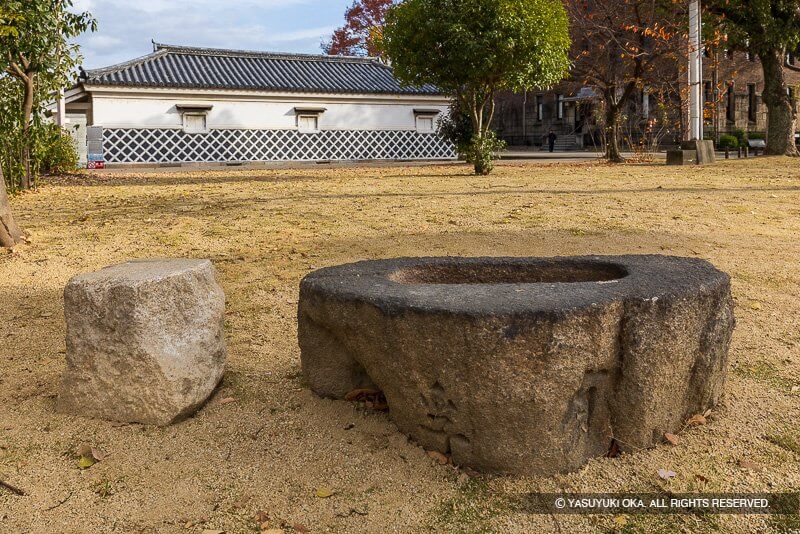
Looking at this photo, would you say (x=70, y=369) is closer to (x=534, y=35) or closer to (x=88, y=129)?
(x=534, y=35)

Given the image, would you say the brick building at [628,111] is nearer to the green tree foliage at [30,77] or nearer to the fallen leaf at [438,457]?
the green tree foliage at [30,77]

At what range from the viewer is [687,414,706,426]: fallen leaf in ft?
11.7

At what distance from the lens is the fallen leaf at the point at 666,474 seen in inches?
126

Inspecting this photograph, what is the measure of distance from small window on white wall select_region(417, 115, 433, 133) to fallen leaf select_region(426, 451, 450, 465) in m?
25.9

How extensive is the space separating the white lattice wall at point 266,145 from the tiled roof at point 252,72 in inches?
62.2

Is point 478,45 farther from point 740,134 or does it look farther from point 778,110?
point 740,134

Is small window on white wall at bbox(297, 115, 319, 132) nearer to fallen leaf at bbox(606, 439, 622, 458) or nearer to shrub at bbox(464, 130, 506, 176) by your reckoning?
shrub at bbox(464, 130, 506, 176)

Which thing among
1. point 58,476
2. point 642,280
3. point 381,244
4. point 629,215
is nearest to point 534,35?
point 629,215

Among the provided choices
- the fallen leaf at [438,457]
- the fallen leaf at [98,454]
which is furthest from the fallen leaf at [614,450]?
the fallen leaf at [98,454]

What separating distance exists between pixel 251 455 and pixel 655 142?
21.3m

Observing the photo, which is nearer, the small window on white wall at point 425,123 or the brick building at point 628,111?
the small window on white wall at point 425,123

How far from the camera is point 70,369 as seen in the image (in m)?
3.78

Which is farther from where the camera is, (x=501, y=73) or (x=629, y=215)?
(x=501, y=73)

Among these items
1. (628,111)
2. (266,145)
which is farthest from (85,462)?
(628,111)
